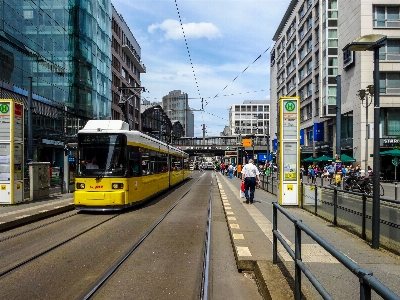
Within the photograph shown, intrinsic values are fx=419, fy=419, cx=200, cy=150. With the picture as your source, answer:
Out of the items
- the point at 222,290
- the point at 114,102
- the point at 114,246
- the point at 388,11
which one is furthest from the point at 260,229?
the point at 114,102

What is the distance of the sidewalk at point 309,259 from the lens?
3.37 meters

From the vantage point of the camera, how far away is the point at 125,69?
2817 inches

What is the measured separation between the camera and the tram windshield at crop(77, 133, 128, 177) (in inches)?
516

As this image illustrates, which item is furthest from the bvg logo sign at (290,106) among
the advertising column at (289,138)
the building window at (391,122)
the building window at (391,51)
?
the building window at (391,51)

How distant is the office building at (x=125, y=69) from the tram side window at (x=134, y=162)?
42.4 m

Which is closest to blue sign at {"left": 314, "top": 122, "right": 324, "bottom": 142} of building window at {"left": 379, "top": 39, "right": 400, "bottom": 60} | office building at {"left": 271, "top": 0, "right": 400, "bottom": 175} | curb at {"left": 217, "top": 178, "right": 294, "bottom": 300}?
office building at {"left": 271, "top": 0, "right": 400, "bottom": 175}

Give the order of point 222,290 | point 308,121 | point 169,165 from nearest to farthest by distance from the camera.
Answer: point 222,290 → point 169,165 → point 308,121

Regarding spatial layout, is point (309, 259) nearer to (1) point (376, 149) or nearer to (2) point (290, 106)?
(1) point (376, 149)

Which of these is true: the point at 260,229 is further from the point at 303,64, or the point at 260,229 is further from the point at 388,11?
the point at 303,64

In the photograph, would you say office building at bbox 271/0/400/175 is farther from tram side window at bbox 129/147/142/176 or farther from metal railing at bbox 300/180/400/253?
tram side window at bbox 129/147/142/176

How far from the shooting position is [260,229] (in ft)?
30.3

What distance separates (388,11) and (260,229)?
123 ft

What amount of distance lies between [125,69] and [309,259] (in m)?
70.4

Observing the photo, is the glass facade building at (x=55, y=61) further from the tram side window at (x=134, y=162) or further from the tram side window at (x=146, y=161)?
the tram side window at (x=134, y=162)
